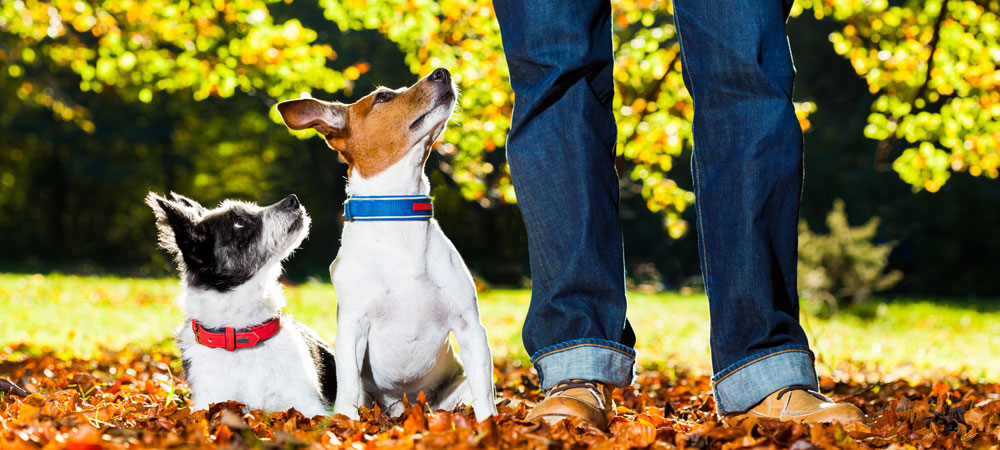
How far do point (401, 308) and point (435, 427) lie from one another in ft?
2.15

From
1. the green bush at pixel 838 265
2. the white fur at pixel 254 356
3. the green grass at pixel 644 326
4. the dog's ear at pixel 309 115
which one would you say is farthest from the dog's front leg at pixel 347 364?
the green bush at pixel 838 265

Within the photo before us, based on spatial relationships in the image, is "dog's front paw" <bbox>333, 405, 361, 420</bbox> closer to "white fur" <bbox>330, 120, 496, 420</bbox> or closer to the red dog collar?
"white fur" <bbox>330, 120, 496, 420</bbox>

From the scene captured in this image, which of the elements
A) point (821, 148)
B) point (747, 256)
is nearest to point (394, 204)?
point (747, 256)

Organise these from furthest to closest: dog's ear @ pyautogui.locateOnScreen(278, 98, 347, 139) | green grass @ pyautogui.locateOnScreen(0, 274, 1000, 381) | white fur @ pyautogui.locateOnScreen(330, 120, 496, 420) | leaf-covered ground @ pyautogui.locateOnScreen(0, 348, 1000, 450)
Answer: green grass @ pyautogui.locateOnScreen(0, 274, 1000, 381) → dog's ear @ pyautogui.locateOnScreen(278, 98, 347, 139) → white fur @ pyautogui.locateOnScreen(330, 120, 496, 420) → leaf-covered ground @ pyautogui.locateOnScreen(0, 348, 1000, 450)

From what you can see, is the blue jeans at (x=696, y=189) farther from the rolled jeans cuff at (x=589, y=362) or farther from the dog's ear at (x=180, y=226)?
the dog's ear at (x=180, y=226)

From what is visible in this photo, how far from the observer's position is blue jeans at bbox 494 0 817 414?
2412 mm

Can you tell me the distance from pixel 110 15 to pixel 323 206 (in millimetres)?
22543

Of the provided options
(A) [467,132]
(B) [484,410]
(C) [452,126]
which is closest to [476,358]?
(B) [484,410]

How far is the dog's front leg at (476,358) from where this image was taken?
2682mm

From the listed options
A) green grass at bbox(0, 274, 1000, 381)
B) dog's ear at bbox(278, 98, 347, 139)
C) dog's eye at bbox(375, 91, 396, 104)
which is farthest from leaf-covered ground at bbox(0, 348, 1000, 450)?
green grass at bbox(0, 274, 1000, 381)

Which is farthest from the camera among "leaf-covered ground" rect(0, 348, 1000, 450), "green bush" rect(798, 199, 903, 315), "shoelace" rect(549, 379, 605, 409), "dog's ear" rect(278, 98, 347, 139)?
"green bush" rect(798, 199, 903, 315)

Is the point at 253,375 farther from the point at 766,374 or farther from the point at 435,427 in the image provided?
the point at 766,374

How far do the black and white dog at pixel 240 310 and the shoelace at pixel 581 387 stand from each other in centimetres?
93

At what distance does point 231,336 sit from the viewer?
2910mm
